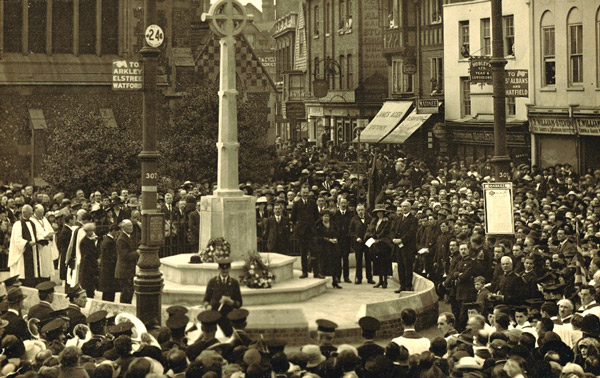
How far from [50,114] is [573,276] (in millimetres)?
26567

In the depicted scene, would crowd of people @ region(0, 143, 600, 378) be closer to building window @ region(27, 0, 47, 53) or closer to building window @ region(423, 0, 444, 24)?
building window @ region(27, 0, 47, 53)

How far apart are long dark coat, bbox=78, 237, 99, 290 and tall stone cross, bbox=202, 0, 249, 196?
2.61m

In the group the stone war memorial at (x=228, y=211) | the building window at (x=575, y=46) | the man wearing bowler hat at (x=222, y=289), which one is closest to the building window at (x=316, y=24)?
the building window at (x=575, y=46)

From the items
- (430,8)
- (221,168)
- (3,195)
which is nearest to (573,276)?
(221,168)

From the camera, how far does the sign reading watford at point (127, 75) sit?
48.2ft

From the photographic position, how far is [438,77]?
152 feet

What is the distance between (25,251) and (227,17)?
5889mm

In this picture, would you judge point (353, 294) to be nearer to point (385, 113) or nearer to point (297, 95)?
point (385, 113)

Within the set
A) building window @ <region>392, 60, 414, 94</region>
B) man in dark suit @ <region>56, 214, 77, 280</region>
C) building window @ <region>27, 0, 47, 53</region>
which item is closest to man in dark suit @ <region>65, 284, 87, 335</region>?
man in dark suit @ <region>56, 214, 77, 280</region>

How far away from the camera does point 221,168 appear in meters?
19.5

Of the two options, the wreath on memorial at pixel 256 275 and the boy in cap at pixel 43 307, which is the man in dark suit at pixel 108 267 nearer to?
the wreath on memorial at pixel 256 275

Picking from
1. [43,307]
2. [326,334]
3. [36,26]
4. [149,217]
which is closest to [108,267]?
[149,217]

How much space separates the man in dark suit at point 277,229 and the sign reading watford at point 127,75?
8.09 metres

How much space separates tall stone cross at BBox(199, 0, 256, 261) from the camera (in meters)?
19.2
